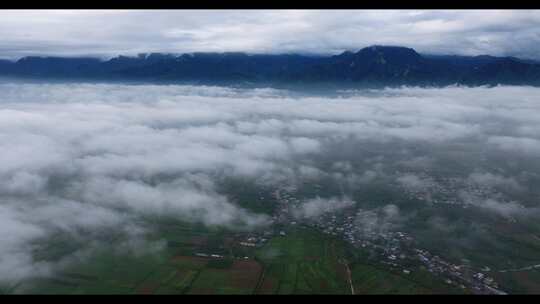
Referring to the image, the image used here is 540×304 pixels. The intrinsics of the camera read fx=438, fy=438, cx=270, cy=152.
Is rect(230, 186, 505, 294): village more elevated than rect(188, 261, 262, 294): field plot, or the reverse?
rect(188, 261, 262, 294): field plot

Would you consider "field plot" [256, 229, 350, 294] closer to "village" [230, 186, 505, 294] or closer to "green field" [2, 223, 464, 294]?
"green field" [2, 223, 464, 294]

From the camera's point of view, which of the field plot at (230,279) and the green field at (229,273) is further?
the green field at (229,273)

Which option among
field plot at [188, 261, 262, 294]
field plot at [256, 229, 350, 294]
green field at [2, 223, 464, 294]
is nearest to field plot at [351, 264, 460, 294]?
green field at [2, 223, 464, 294]

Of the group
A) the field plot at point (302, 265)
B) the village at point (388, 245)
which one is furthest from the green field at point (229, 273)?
the village at point (388, 245)

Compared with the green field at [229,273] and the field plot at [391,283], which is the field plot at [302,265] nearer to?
the green field at [229,273]

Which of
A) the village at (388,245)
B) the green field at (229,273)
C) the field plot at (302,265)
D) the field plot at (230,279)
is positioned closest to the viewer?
the field plot at (230,279)

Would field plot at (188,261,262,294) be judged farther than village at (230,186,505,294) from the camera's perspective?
No

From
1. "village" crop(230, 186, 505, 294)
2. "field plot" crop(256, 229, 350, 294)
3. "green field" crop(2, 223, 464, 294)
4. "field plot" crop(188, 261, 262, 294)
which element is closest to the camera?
"field plot" crop(188, 261, 262, 294)

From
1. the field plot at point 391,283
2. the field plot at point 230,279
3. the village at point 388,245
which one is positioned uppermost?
the field plot at point 230,279

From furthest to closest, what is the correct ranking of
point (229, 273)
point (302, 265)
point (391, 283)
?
point (302, 265) < point (229, 273) < point (391, 283)

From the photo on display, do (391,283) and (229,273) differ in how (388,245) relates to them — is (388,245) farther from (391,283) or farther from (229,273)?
(229,273)

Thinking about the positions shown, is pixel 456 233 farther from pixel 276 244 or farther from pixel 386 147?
pixel 386 147

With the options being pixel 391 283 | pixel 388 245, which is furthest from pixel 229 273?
pixel 388 245
